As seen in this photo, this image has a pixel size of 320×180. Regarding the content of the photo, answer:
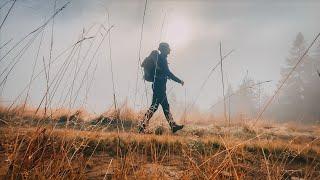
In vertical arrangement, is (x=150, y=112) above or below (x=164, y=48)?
below

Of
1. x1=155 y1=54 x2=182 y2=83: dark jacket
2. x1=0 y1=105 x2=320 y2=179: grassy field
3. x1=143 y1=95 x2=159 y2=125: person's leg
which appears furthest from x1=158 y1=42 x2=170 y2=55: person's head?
x1=0 y1=105 x2=320 y2=179: grassy field

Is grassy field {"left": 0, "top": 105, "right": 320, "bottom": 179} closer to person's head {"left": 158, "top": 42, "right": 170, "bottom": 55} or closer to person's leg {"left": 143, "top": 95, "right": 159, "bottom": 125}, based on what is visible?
person's leg {"left": 143, "top": 95, "right": 159, "bottom": 125}

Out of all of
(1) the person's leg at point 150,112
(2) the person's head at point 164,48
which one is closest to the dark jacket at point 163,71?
(2) the person's head at point 164,48

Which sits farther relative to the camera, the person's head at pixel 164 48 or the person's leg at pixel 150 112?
the person's head at pixel 164 48

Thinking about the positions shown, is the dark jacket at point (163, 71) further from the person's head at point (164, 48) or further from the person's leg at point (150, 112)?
the person's leg at point (150, 112)

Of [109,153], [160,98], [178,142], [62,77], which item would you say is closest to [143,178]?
[62,77]

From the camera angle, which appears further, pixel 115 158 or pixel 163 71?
pixel 163 71

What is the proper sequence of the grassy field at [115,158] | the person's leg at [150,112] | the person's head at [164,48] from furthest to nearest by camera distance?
1. the person's head at [164,48]
2. the person's leg at [150,112]
3. the grassy field at [115,158]

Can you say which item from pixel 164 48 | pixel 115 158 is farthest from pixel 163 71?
pixel 115 158

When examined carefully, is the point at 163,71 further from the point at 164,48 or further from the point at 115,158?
the point at 115,158

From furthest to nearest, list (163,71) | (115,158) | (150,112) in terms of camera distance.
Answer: (163,71)
(150,112)
(115,158)

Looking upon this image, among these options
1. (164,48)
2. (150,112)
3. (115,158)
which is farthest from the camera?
(164,48)

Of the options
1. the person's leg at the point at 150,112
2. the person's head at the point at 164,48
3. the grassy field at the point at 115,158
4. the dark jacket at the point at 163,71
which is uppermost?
the person's head at the point at 164,48

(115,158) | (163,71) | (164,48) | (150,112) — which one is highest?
(164,48)
